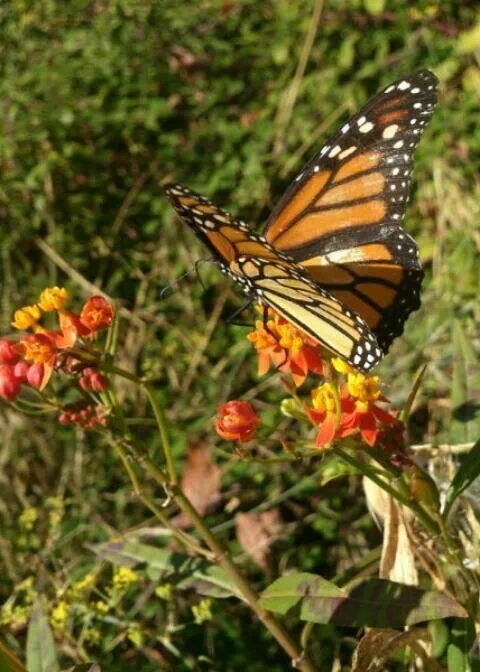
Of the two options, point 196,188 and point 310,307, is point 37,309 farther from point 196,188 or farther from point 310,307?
point 196,188

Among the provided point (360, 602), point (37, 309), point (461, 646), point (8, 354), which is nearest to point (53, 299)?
point (37, 309)

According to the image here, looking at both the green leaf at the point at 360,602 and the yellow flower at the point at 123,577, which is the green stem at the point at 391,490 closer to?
the green leaf at the point at 360,602

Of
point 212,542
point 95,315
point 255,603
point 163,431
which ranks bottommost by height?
point 255,603

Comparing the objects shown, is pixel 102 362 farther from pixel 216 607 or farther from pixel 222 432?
pixel 216 607

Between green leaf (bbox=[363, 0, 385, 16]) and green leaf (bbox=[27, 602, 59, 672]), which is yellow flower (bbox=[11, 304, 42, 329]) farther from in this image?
green leaf (bbox=[363, 0, 385, 16])

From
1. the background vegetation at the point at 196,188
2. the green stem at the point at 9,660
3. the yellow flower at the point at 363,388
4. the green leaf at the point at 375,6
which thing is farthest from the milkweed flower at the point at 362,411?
the green leaf at the point at 375,6

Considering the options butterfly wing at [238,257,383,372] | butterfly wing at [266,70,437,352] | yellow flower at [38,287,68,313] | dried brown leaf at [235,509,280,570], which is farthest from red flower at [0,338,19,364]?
dried brown leaf at [235,509,280,570]

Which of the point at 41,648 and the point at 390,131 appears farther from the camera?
the point at 390,131
